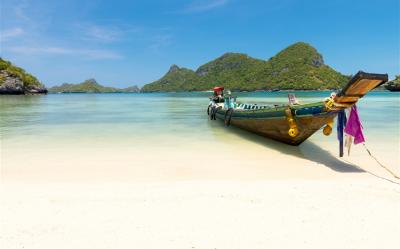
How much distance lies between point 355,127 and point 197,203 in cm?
513

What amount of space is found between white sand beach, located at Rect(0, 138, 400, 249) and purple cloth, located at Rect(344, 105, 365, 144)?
761 mm

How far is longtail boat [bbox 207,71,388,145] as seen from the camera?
7191mm

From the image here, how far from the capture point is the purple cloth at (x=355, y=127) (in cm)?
788

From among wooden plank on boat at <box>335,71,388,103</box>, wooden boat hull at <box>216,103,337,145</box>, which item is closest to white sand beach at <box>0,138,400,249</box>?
wooden boat hull at <box>216,103,337,145</box>

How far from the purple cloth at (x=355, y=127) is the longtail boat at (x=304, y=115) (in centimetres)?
28

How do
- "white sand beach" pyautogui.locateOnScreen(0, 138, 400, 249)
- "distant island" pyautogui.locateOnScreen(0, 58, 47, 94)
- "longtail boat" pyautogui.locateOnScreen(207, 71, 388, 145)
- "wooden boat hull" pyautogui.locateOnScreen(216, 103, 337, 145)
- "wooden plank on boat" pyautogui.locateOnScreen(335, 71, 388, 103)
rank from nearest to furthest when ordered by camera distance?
"white sand beach" pyautogui.locateOnScreen(0, 138, 400, 249)
"wooden plank on boat" pyautogui.locateOnScreen(335, 71, 388, 103)
"longtail boat" pyautogui.locateOnScreen(207, 71, 388, 145)
"wooden boat hull" pyautogui.locateOnScreen(216, 103, 337, 145)
"distant island" pyautogui.locateOnScreen(0, 58, 47, 94)

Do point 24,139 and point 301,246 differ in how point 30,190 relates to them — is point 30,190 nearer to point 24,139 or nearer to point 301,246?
point 301,246

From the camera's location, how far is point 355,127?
798 centimetres

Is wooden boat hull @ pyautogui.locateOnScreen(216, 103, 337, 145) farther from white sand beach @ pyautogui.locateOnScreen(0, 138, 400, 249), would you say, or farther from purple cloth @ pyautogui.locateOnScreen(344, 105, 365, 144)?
white sand beach @ pyautogui.locateOnScreen(0, 138, 400, 249)

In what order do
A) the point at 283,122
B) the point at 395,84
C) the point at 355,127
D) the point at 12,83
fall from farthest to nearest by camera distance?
the point at 395,84, the point at 12,83, the point at 283,122, the point at 355,127

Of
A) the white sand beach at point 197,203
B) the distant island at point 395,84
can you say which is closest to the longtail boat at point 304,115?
the white sand beach at point 197,203

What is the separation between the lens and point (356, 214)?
4613mm

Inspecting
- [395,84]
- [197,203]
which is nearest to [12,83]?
[197,203]

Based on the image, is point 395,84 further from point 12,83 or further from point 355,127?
point 355,127
